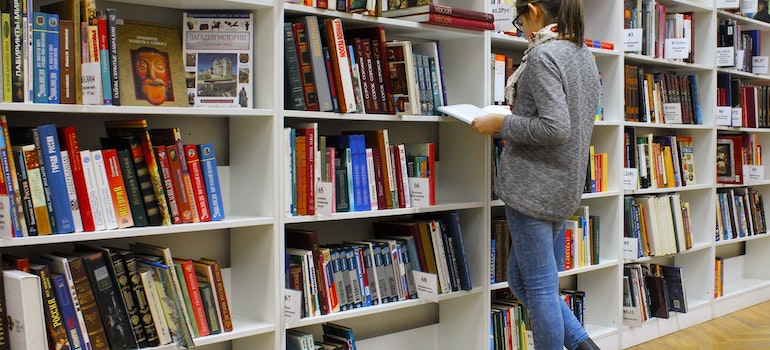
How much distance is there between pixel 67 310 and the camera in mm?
1979

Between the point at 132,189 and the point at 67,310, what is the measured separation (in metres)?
0.35

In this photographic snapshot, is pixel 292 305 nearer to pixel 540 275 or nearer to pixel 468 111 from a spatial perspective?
pixel 540 275

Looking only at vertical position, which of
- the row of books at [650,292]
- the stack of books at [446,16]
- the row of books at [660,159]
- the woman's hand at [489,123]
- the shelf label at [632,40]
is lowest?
the row of books at [650,292]

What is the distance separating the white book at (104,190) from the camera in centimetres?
204

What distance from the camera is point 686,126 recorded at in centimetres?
422

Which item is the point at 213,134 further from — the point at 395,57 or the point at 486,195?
the point at 486,195

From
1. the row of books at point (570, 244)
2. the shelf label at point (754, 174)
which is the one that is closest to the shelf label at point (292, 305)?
the row of books at point (570, 244)

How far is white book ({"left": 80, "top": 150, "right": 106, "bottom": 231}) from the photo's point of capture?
79.6 inches

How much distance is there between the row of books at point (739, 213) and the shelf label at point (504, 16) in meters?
2.30

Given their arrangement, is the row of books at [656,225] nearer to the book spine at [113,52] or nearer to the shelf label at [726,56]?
the shelf label at [726,56]

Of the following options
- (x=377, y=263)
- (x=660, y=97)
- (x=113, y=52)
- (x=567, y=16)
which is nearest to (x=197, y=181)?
(x=113, y=52)

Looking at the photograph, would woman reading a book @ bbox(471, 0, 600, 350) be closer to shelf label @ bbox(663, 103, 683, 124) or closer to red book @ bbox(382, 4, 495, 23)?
red book @ bbox(382, 4, 495, 23)

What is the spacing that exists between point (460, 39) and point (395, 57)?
440 millimetres

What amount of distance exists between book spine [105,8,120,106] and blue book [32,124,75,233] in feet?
0.60
